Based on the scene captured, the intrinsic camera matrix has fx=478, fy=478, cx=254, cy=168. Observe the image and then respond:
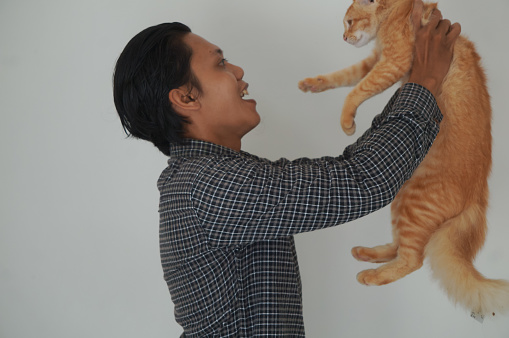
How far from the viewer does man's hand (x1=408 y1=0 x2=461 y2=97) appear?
3.49 feet

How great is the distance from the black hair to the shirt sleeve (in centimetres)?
22

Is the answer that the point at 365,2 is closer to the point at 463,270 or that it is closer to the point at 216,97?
the point at 216,97

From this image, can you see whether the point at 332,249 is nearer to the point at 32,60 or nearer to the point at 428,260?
the point at 428,260

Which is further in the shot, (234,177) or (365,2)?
(365,2)

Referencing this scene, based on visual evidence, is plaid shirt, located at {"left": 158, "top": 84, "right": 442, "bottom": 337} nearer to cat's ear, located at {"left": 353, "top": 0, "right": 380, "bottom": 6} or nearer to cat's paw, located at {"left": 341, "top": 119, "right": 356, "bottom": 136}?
cat's paw, located at {"left": 341, "top": 119, "right": 356, "bottom": 136}

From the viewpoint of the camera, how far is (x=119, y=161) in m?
1.84

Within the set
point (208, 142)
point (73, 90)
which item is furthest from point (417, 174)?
point (73, 90)

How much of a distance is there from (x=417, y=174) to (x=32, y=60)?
1.45 m

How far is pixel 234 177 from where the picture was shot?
1015 millimetres

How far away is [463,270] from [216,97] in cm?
71

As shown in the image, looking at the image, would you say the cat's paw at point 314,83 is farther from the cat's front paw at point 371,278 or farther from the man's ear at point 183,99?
the cat's front paw at point 371,278

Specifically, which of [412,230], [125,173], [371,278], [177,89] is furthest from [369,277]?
[125,173]

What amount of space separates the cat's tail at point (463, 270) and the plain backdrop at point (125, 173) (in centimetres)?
49

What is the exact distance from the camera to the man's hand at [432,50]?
106 cm
